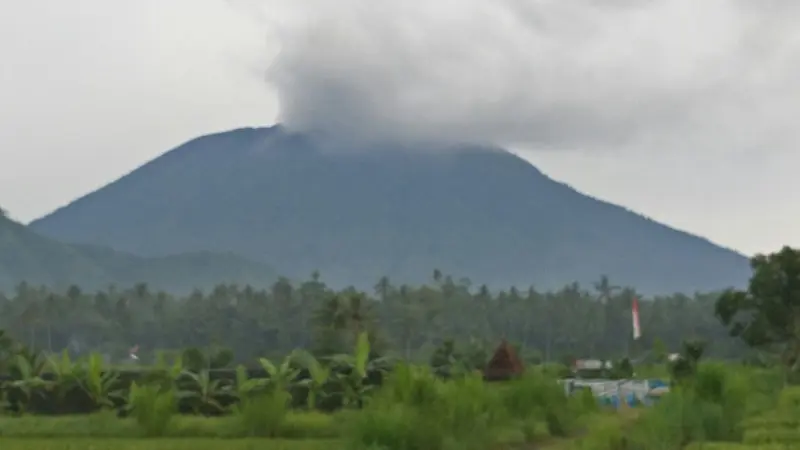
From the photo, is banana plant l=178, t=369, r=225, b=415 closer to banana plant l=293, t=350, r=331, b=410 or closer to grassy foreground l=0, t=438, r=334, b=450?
banana plant l=293, t=350, r=331, b=410

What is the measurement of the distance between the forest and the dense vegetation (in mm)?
30180

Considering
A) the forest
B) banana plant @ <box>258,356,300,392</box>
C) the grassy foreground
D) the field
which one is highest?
the forest

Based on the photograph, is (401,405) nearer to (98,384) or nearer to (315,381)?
(315,381)

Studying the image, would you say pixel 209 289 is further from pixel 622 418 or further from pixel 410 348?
pixel 622 418

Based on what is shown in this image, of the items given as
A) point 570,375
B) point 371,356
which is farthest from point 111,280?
point 371,356

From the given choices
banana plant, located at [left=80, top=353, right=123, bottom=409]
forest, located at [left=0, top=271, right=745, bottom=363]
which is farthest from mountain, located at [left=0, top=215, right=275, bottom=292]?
banana plant, located at [left=80, top=353, right=123, bottom=409]

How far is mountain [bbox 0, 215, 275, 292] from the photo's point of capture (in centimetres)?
15338

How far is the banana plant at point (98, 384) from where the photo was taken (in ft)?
79.3

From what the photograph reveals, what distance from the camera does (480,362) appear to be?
126ft

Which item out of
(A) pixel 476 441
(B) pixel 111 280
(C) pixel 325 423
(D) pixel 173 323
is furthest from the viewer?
(B) pixel 111 280

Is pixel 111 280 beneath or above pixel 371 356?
above

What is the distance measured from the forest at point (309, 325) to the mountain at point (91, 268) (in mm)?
81150

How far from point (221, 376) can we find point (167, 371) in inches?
238

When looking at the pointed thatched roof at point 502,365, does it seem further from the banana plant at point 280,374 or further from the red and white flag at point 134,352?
the red and white flag at point 134,352
